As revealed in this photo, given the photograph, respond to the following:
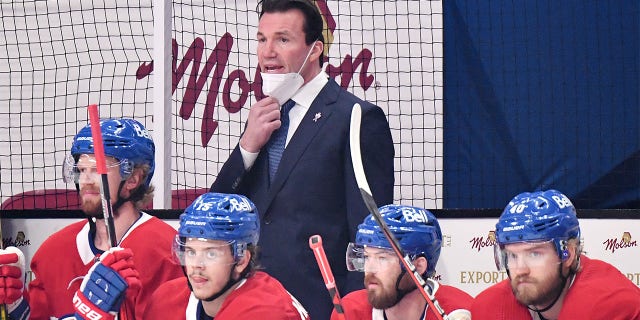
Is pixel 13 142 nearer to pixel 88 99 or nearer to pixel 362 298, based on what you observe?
pixel 88 99

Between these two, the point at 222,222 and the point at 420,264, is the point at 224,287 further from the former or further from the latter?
the point at 420,264

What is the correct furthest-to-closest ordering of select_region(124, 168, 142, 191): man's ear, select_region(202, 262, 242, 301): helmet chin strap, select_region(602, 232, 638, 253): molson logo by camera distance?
select_region(602, 232, 638, 253): molson logo, select_region(124, 168, 142, 191): man's ear, select_region(202, 262, 242, 301): helmet chin strap

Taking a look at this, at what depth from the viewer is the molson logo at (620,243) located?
14.9 ft

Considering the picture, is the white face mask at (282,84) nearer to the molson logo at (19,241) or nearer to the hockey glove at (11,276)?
the hockey glove at (11,276)

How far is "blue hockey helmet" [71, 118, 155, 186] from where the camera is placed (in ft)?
13.1

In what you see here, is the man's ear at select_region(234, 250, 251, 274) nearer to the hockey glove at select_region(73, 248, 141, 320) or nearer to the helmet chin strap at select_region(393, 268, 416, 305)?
the hockey glove at select_region(73, 248, 141, 320)

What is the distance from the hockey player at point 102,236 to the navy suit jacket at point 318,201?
248mm

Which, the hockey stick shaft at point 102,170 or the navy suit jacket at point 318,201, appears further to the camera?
the navy suit jacket at point 318,201

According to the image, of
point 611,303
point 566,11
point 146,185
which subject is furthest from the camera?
point 566,11

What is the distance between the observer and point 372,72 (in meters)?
5.36

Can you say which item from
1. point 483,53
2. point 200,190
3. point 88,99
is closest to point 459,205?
point 483,53

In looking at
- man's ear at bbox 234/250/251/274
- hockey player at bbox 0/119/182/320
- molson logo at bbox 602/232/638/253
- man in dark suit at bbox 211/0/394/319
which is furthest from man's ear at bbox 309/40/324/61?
molson logo at bbox 602/232/638/253

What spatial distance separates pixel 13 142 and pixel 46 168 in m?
0.20

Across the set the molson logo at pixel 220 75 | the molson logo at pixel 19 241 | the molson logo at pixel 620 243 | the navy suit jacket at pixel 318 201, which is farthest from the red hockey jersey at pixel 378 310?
the molson logo at pixel 220 75
